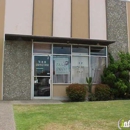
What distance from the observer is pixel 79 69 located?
14578 millimetres

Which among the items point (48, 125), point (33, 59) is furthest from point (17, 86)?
point (48, 125)

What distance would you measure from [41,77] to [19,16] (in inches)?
167

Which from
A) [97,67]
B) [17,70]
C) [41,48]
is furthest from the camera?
[97,67]

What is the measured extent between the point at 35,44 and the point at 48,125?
827 centimetres

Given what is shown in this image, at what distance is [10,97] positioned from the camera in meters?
13.4

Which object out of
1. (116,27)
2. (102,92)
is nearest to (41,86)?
(102,92)

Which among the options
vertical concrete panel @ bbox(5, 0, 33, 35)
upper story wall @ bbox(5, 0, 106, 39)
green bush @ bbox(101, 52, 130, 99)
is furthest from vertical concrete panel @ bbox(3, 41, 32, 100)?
green bush @ bbox(101, 52, 130, 99)

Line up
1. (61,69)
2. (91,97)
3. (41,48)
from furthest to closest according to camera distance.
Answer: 1. (61,69)
2. (41,48)
3. (91,97)

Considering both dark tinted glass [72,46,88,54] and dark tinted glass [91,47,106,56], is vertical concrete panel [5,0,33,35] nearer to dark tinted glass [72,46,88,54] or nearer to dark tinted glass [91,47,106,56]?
dark tinted glass [72,46,88,54]

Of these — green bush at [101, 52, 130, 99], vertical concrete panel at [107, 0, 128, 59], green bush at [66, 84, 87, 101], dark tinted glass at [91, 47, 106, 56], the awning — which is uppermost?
vertical concrete panel at [107, 0, 128, 59]

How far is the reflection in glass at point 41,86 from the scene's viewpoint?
13.8 meters

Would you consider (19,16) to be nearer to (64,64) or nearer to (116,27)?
(64,64)

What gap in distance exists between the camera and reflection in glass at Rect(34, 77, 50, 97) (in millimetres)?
13836

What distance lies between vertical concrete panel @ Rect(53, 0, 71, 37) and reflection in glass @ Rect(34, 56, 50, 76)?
1.86 meters
